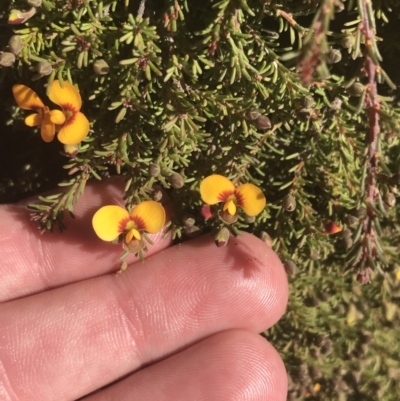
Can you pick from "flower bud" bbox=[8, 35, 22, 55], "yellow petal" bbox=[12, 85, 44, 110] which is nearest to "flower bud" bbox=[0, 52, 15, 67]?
"flower bud" bbox=[8, 35, 22, 55]

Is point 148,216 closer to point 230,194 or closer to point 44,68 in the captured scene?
point 230,194

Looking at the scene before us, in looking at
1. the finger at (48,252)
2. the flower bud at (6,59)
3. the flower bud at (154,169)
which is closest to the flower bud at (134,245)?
the flower bud at (154,169)

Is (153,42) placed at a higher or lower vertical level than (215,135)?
higher

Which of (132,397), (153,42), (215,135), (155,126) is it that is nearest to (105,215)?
(155,126)

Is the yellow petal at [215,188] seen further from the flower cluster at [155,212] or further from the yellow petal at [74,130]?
the yellow petal at [74,130]

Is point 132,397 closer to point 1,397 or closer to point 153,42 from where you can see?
point 1,397

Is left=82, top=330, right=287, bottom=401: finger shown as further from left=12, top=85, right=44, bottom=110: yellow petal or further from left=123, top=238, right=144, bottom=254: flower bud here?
left=12, top=85, right=44, bottom=110: yellow petal
